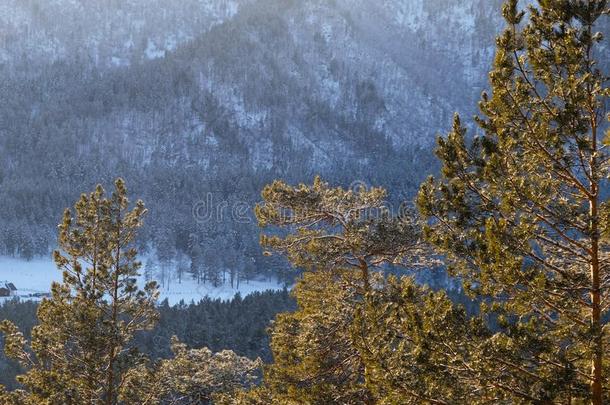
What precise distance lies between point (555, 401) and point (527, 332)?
781mm

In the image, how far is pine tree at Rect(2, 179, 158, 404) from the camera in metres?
12.5

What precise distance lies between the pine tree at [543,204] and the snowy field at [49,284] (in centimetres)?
10225

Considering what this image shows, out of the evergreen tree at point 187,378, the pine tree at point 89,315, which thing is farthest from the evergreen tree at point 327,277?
the pine tree at point 89,315

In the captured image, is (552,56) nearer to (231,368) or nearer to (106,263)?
(106,263)

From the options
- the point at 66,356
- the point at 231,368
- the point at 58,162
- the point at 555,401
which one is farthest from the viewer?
the point at 58,162

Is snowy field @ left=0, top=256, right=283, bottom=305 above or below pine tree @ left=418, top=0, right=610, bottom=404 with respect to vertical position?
above

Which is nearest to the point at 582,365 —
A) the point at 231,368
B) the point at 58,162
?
the point at 231,368

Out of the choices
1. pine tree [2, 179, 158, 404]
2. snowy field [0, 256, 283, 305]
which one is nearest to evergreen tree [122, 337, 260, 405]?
pine tree [2, 179, 158, 404]

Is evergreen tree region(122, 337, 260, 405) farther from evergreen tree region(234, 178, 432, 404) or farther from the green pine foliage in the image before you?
evergreen tree region(234, 178, 432, 404)

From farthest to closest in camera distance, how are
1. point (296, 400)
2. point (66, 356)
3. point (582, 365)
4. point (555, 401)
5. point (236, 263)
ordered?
point (236, 263)
point (66, 356)
point (296, 400)
point (582, 365)
point (555, 401)

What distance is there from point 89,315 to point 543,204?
9.81 metres

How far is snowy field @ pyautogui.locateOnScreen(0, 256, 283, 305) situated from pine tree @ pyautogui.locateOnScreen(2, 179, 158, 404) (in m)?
94.2

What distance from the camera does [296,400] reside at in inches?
453

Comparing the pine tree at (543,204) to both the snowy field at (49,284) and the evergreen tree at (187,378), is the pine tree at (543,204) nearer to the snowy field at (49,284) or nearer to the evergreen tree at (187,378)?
the evergreen tree at (187,378)
